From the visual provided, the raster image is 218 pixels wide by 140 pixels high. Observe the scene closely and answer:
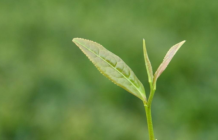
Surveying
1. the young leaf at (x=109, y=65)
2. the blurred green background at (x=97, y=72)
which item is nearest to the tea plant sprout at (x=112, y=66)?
the young leaf at (x=109, y=65)

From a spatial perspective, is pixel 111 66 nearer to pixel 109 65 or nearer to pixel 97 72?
pixel 109 65

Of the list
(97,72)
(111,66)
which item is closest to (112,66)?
(111,66)

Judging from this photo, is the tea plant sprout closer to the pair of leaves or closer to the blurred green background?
the pair of leaves

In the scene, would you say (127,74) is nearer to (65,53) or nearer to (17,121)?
(17,121)

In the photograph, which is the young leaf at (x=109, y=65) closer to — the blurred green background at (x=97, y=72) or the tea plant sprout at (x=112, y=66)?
the tea plant sprout at (x=112, y=66)

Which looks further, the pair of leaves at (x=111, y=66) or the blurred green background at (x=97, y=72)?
the blurred green background at (x=97, y=72)

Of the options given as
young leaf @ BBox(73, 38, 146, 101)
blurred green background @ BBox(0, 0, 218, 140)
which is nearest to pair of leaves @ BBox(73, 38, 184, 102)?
young leaf @ BBox(73, 38, 146, 101)
